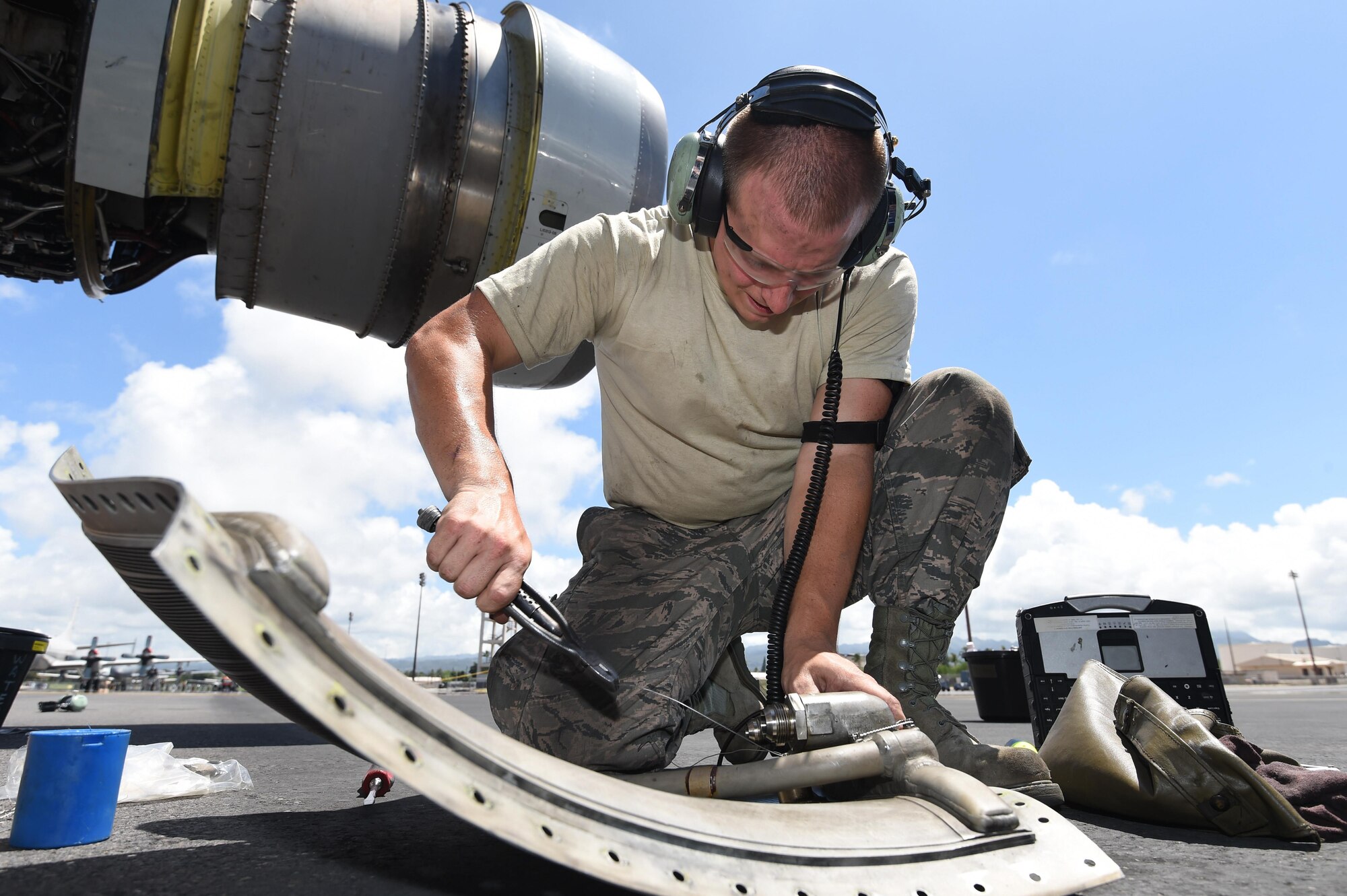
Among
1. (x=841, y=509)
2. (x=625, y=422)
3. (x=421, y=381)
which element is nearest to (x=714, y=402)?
(x=625, y=422)

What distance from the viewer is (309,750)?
3.13 meters

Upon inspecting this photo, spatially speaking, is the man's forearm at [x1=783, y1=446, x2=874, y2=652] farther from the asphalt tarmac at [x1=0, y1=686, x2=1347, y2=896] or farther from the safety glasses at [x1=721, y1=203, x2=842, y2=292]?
the asphalt tarmac at [x1=0, y1=686, x2=1347, y2=896]

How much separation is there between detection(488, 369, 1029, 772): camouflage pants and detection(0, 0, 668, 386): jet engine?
2.16 metres

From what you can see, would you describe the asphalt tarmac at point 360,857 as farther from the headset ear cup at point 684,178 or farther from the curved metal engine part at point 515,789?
the headset ear cup at point 684,178

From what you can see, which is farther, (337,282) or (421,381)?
(337,282)

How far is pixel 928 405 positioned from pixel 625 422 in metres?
0.82

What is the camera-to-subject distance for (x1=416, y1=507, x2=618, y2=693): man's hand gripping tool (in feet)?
3.80

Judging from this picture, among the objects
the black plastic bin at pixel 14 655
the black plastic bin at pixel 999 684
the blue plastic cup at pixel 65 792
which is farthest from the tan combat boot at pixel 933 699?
the black plastic bin at pixel 999 684

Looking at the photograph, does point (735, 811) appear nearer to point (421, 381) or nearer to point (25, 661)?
point (421, 381)

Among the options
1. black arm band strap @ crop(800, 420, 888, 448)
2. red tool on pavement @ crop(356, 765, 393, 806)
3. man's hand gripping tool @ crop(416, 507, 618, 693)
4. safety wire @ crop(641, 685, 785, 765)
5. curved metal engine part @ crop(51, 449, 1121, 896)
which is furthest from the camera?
black arm band strap @ crop(800, 420, 888, 448)

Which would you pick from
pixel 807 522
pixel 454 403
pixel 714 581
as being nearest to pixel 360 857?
pixel 454 403

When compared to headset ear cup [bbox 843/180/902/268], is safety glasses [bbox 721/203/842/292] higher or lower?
lower


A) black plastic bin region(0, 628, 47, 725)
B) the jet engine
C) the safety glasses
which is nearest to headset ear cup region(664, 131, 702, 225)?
the safety glasses

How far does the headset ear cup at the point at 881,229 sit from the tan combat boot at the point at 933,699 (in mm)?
855
